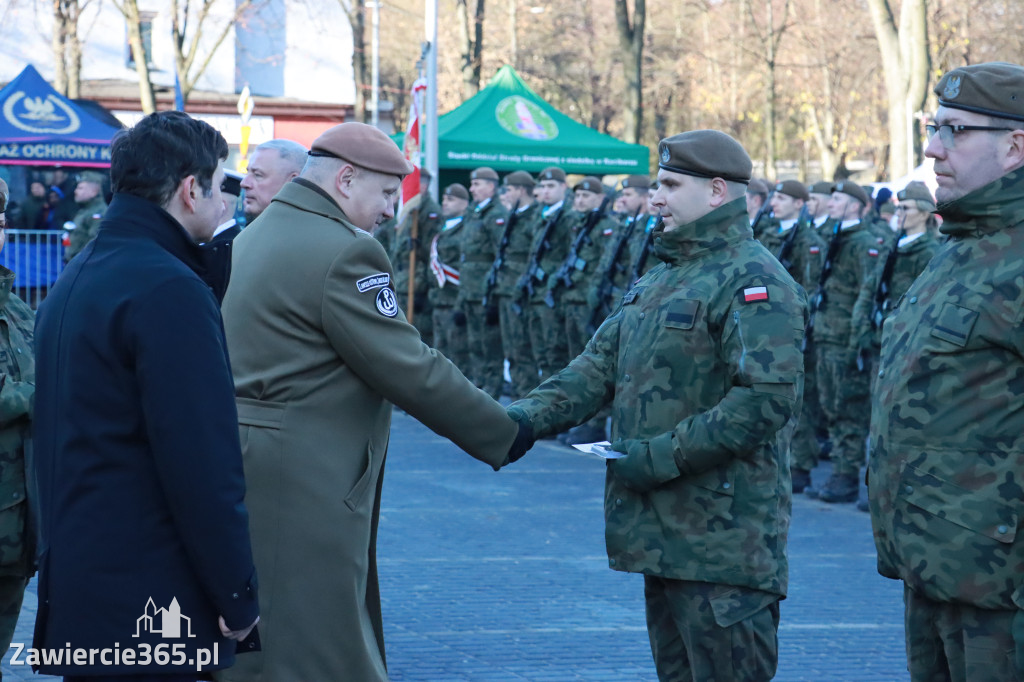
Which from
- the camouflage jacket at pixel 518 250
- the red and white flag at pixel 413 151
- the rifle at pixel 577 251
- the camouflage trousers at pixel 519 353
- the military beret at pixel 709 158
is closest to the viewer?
the military beret at pixel 709 158

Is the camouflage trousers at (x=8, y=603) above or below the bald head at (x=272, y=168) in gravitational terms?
below

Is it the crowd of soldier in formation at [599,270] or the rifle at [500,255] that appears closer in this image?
the crowd of soldier in formation at [599,270]

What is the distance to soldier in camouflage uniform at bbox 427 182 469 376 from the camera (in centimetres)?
1565

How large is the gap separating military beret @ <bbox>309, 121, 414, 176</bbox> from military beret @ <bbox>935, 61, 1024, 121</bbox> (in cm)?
150

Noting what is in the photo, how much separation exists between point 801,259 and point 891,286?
54.8 inches

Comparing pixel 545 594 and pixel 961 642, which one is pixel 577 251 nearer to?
pixel 545 594

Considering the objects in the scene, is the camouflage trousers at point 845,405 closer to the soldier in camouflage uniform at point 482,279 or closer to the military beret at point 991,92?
the soldier in camouflage uniform at point 482,279

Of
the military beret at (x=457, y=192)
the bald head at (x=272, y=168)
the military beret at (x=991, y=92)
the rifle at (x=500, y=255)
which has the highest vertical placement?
the military beret at (x=991, y=92)

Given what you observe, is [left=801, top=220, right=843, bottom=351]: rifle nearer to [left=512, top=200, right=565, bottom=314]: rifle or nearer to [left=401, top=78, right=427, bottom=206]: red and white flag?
[left=512, top=200, right=565, bottom=314]: rifle

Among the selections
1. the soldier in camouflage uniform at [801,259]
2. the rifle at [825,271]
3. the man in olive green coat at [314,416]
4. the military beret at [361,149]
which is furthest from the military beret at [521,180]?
the man in olive green coat at [314,416]

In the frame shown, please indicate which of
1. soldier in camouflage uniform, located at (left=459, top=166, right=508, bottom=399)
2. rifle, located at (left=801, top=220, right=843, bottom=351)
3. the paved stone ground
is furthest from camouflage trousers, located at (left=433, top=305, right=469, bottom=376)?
rifle, located at (left=801, top=220, right=843, bottom=351)

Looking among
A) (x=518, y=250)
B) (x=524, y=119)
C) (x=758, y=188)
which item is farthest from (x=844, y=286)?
(x=524, y=119)

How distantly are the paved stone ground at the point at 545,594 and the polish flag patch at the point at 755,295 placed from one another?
7.55ft

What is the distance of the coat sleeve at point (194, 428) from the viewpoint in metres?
2.93
